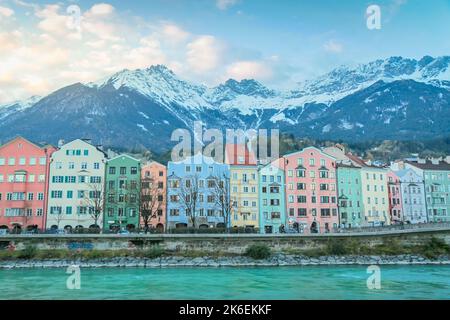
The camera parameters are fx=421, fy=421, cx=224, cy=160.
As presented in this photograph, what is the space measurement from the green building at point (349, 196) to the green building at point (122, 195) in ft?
77.5

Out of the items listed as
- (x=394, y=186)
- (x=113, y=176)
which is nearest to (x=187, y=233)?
(x=113, y=176)

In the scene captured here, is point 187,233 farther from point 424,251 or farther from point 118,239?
point 424,251

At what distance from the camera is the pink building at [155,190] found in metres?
44.8

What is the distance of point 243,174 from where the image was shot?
4741cm

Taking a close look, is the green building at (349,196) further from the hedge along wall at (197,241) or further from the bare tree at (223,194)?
the hedge along wall at (197,241)

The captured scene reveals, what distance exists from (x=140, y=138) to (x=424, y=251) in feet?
454

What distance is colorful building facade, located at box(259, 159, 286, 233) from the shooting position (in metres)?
47.1

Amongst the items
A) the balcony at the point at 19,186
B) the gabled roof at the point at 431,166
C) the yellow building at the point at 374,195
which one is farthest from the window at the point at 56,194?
the gabled roof at the point at 431,166

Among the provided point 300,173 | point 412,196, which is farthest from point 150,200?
point 412,196

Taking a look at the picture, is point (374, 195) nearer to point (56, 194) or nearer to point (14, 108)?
point (56, 194)

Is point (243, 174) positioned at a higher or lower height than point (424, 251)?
higher

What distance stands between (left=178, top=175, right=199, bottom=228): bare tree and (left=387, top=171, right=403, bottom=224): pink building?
27047mm

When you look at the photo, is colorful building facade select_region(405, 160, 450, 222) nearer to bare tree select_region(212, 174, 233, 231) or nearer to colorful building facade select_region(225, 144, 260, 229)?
colorful building facade select_region(225, 144, 260, 229)
